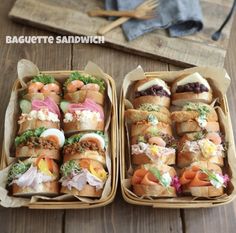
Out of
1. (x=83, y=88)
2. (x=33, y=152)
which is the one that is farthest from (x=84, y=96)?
(x=33, y=152)

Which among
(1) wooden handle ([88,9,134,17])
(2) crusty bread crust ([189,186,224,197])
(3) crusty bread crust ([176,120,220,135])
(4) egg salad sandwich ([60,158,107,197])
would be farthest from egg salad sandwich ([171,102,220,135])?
(1) wooden handle ([88,9,134,17])

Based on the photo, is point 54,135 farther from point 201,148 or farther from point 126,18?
point 126,18

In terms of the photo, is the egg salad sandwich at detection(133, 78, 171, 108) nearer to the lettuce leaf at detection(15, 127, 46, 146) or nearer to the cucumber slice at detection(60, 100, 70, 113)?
the cucumber slice at detection(60, 100, 70, 113)

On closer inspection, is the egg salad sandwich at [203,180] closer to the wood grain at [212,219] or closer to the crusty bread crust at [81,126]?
the wood grain at [212,219]

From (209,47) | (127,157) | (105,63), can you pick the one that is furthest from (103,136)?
(209,47)

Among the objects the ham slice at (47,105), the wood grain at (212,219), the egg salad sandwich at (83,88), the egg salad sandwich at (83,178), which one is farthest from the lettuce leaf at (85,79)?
the wood grain at (212,219)
